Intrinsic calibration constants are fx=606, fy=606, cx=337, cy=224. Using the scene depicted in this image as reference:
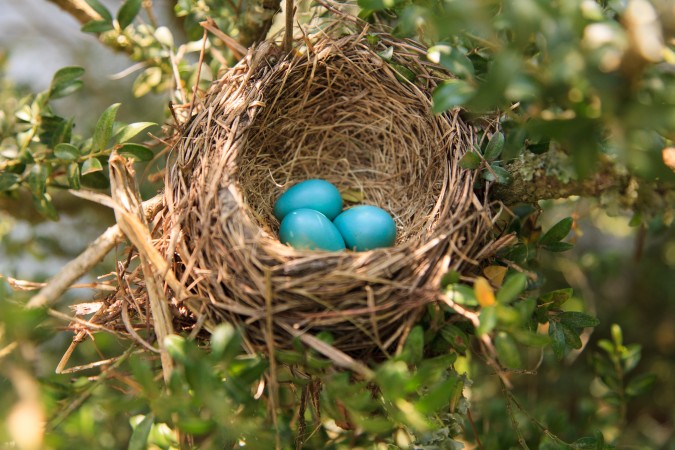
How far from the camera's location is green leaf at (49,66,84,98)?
1390mm

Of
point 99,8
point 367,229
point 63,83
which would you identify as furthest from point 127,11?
point 367,229

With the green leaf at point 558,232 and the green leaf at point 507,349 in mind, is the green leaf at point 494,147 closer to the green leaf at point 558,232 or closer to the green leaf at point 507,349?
the green leaf at point 558,232

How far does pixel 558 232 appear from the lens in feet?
4.17

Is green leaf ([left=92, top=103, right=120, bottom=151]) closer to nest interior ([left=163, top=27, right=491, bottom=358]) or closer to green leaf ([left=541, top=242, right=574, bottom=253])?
nest interior ([left=163, top=27, right=491, bottom=358])

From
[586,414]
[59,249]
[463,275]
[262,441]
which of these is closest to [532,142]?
[463,275]

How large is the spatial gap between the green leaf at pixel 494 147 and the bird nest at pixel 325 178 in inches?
2.7

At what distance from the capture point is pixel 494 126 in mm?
1294

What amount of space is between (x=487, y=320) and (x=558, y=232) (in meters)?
0.44

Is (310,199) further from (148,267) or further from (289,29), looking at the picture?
(148,267)

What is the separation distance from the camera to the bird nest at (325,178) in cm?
110

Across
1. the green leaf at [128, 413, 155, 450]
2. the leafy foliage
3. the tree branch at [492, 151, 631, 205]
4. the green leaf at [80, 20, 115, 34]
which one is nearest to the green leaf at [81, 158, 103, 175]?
the leafy foliage

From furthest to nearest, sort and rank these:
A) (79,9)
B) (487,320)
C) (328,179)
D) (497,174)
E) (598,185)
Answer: (328,179)
(79,9)
(497,174)
(598,185)
(487,320)

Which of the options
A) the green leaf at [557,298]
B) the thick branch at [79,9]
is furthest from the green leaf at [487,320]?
the thick branch at [79,9]

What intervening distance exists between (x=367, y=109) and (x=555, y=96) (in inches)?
35.2
